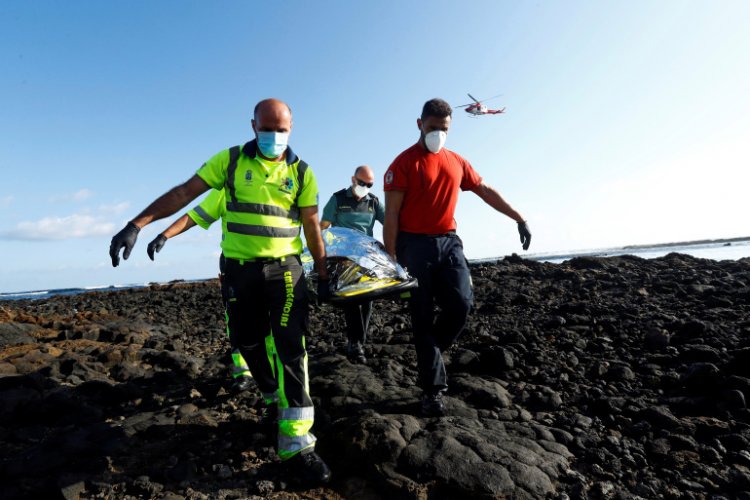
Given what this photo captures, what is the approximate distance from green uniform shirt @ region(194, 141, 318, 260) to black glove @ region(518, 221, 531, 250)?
7.71ft

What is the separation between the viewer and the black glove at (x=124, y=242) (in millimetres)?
2706

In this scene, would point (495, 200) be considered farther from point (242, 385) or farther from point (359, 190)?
point (242, 385)

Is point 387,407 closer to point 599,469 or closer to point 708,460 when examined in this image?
point 599,469

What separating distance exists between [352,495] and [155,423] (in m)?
1.93

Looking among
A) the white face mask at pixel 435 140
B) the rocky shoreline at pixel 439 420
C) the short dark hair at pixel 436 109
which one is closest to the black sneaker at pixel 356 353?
the rocky shoreline at pixel 439 420

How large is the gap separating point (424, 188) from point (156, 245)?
8.07 ft

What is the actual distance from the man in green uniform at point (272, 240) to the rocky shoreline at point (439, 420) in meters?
0.41

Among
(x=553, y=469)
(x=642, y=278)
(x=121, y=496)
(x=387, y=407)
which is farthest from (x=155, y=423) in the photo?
(x=642, y=278)

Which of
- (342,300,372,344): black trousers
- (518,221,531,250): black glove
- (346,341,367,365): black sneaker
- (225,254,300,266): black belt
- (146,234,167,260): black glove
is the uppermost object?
(146,234,167,260): black glove

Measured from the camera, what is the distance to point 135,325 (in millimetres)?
9961

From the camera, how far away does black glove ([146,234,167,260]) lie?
3.83 m

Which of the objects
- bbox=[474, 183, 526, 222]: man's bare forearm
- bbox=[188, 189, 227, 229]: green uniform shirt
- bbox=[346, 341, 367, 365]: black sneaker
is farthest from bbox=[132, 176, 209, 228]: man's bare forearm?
bbox=[346, 341, 367, 365]: black sneaker

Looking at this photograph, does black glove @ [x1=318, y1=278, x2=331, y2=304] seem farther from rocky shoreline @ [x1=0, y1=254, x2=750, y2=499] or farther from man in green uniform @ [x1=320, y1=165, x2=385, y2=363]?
man in green uniform @ [x1=320, y1=165, x2=385, y2=363]

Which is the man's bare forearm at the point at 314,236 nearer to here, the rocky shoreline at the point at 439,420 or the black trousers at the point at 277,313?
the black trousers at the point at 277,313
